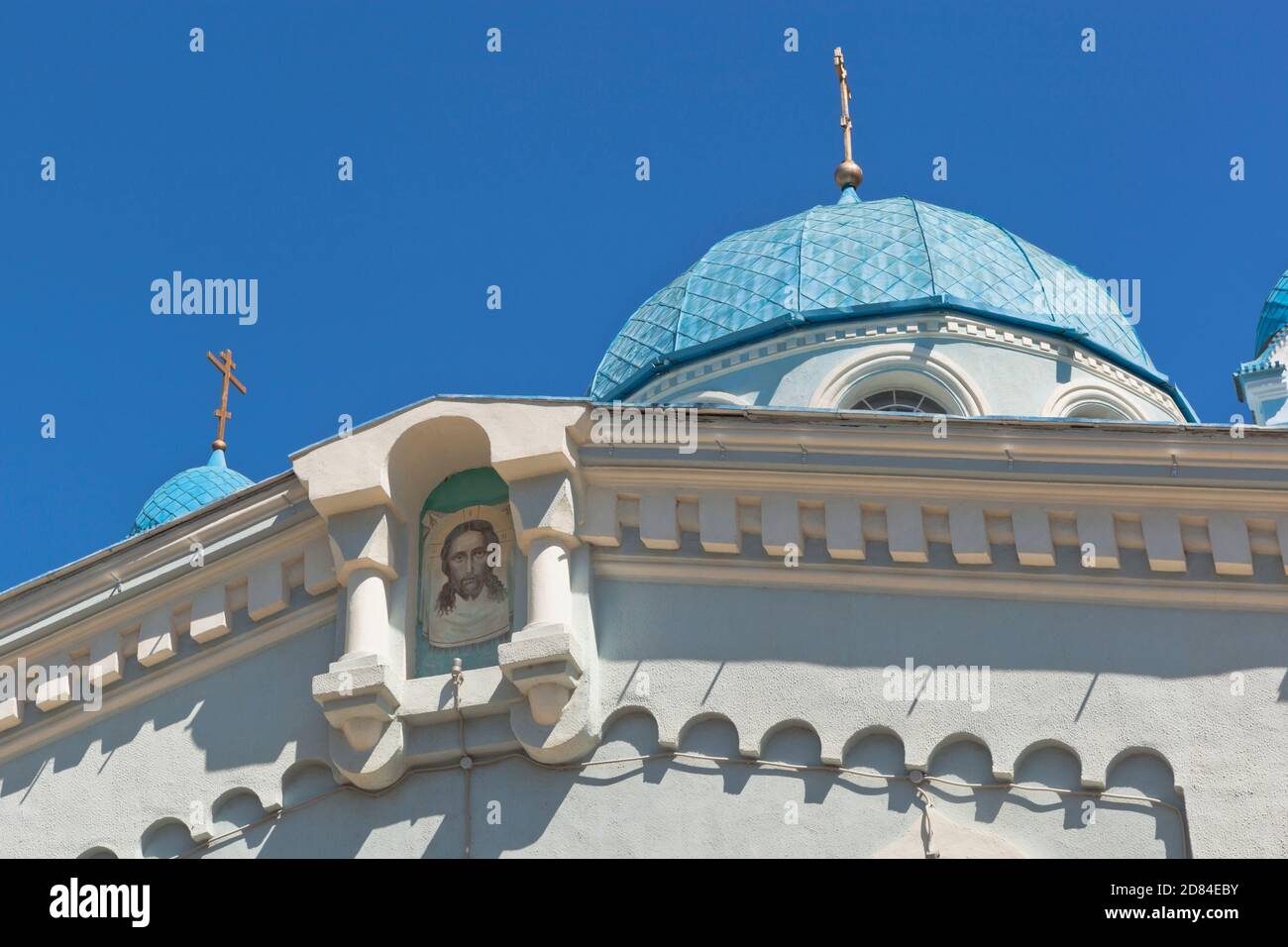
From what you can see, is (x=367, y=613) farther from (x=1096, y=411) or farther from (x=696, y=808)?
(x=1096, y=411)

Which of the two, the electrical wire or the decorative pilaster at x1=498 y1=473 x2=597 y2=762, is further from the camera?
the decorative pilaster at x1=498 y1=473 x2=597 y2=762

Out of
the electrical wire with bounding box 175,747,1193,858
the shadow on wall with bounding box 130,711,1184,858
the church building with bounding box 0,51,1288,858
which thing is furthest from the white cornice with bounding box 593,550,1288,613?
the electrical wire with bounding box 175,747,1193,858

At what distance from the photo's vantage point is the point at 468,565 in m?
10.6

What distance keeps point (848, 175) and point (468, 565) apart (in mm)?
10505

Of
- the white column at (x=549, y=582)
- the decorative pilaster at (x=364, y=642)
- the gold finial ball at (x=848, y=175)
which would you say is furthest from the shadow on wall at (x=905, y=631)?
the gold finial ball at (x=848, y=175)

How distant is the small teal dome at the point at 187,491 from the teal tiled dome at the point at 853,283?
557 cm

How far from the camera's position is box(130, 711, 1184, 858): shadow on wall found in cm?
945

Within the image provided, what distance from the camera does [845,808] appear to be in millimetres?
9633

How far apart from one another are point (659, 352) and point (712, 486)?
23.6 ft

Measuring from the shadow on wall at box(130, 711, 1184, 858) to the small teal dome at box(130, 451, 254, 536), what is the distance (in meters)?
11.8

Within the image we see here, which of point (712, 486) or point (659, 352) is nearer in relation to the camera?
point (712, 486)

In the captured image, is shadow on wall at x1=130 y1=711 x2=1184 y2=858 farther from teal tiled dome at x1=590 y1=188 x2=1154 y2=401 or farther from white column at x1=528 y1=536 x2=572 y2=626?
teal tiled dome at x1=590 y1=188 x2=1154 y2=401
